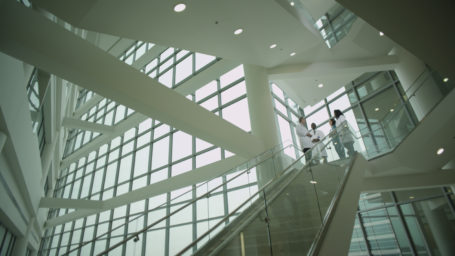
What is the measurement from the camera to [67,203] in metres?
12.8

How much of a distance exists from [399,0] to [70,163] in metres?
23.9

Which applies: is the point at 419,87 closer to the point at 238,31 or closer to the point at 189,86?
the point at 238,31

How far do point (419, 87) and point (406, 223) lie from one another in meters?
5.27

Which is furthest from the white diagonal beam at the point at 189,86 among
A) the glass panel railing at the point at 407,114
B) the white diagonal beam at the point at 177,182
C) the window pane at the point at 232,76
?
the glass panel railing at the point at 407,114

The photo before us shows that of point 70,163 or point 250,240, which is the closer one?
point 250,240

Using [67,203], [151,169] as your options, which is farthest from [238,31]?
[67,203]

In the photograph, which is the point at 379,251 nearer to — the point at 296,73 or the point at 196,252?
the point at 296,73

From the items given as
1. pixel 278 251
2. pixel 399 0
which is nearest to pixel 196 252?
pixel 278 251

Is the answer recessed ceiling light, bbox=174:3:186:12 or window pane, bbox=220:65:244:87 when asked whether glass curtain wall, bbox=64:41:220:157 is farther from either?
recessed ceiling light, bbox=174:3:186:12

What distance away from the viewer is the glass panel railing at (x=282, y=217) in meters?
3.19

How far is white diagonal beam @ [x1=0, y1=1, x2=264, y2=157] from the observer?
4414 mm

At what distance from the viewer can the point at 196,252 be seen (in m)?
3.51

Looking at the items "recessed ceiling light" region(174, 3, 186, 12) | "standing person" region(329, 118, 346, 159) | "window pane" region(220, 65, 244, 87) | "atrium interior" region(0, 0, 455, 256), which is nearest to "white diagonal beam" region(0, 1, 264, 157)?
"atrium interior" region(0, 0, 455, 256)

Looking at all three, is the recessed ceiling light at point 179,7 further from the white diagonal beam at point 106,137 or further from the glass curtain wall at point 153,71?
the white diagonal beam at point 106,137
